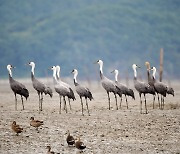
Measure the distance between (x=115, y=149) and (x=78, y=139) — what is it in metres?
1.09

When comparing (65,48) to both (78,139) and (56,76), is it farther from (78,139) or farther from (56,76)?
(78,139)

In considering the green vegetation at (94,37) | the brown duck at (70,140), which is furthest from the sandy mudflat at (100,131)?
the green vegetation at (94,37)

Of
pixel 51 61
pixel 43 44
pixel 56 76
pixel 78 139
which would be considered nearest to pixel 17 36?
pixel 43 44

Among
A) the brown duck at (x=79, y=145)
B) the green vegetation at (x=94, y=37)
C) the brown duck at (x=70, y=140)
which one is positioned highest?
the green vegetation at (x=94, y=37)

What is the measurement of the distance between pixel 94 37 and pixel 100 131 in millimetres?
99380

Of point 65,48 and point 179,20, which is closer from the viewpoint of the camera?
point 65,48

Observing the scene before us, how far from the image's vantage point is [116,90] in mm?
24156

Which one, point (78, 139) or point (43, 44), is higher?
point (43, 44)

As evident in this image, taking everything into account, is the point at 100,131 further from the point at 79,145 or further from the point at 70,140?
the point at 79,145

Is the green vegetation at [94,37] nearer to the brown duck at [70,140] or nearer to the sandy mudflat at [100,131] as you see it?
the sandy mudflat at [100,131]

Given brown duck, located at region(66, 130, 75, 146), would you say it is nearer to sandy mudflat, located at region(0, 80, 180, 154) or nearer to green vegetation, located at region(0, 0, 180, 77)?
sandy mudflat, located at region(0, 80, 180, 154)

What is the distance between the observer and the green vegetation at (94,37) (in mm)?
105812

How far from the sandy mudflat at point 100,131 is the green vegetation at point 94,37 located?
73861 millimetres

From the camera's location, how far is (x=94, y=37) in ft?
388
